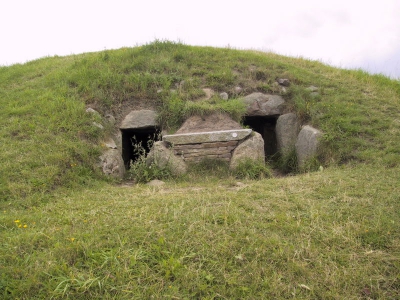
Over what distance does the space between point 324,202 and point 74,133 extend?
184 inches

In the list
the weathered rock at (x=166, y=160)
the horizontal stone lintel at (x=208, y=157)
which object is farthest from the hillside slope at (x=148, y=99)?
the horizontal stone lintel at (x=208, y=157)

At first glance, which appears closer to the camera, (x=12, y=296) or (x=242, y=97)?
(x=12, y=296)

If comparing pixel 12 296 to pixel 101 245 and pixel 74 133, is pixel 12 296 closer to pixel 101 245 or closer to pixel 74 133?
pixel 101 245

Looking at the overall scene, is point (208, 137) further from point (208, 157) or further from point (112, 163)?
point (112, 163)

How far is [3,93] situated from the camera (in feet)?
24.8

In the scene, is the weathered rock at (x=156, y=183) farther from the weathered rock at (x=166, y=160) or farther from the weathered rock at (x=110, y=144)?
the weathered rock at (x=110, y=144)

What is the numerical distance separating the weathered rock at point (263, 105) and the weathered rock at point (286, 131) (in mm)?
262

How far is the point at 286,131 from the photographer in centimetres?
717

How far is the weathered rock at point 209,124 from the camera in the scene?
654 centimetres

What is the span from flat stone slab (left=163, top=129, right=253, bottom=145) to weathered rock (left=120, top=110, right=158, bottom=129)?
1082 millimetres

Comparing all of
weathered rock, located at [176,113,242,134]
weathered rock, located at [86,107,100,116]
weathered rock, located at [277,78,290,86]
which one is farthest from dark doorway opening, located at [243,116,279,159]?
weathered rock, located at [86,107,100,116]

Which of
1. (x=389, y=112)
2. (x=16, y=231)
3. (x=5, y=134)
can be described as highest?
(x=389, y=112)

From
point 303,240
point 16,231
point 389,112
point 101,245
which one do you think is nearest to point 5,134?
point 16,231

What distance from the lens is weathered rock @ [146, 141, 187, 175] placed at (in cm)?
583
